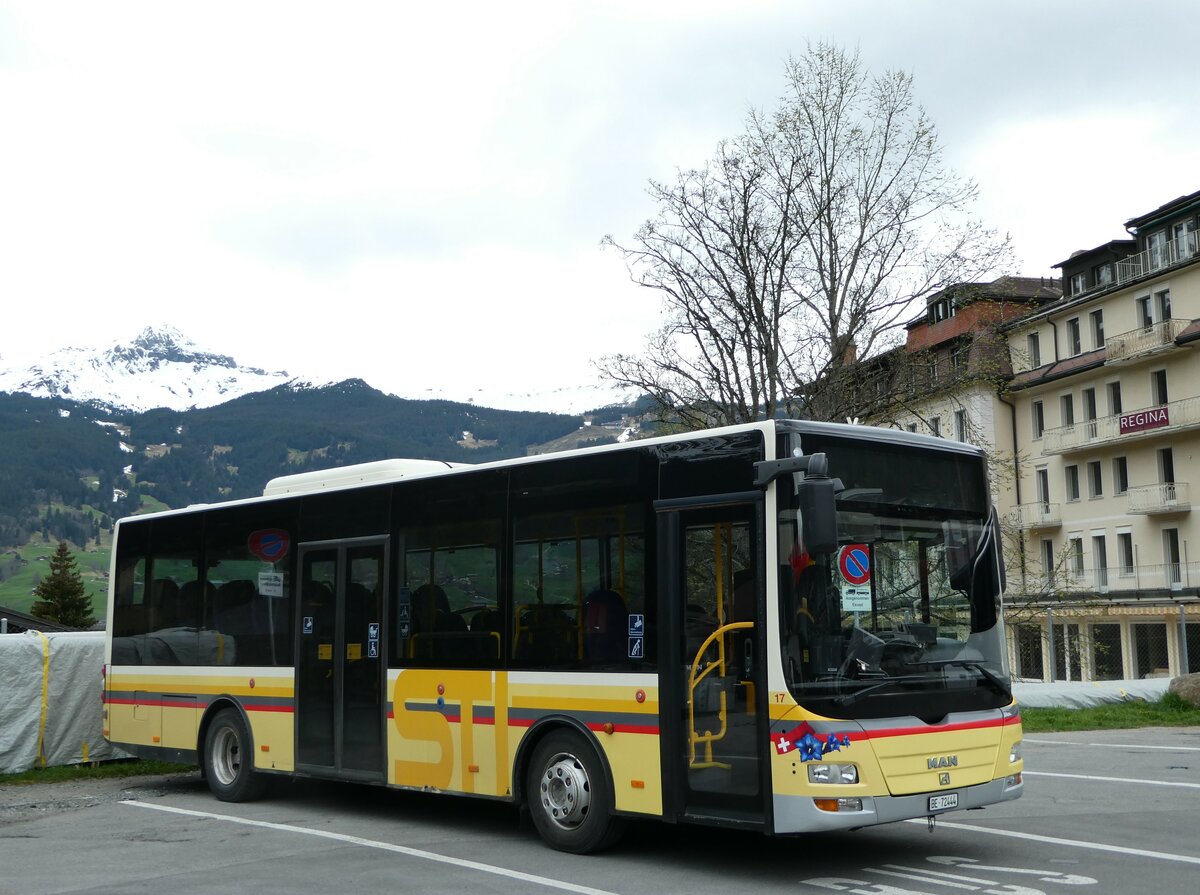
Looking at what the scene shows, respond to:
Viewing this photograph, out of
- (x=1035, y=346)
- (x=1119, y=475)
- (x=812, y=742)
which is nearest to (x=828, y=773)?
(x=812, y=742)

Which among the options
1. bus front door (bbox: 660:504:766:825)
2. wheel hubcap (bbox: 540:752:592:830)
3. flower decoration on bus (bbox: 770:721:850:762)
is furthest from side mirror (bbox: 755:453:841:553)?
wheel hubcap (bbox: 540:752:592:830)

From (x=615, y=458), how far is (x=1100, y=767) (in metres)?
8.42

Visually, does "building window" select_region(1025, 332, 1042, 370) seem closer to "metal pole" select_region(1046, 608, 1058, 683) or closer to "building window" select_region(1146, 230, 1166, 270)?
"building window" select_region(1146, 230, 1166, 270)

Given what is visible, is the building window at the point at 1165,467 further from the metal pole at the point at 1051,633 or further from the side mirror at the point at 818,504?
the side mirror at the point at 818,504

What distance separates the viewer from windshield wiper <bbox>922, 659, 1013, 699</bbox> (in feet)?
31.9

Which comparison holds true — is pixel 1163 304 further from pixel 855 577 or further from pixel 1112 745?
pixel 855 577

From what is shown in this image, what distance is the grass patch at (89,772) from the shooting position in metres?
16.7

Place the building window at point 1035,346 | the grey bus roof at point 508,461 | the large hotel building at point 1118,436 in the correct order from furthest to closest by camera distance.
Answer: the building window at point 1035,346, the large hotel building at point 1118,436, the grey bus roof at point 508,461

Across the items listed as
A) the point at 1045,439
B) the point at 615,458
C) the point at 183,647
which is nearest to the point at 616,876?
the point at 615,458

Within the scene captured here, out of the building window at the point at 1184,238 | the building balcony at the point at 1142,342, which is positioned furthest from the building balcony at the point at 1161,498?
the building window at the point at 1184,238

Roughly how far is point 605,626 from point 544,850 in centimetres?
181

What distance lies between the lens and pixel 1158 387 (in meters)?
55.5

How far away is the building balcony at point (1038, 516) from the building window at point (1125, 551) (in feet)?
12.6

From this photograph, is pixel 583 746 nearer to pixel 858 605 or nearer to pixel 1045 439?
pixel 858 605
